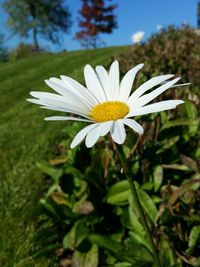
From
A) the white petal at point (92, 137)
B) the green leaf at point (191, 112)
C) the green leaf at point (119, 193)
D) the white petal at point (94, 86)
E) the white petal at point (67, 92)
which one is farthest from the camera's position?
the green leaf at point (191, 112)

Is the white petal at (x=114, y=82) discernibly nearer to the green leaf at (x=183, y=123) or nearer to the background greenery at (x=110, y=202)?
the background greenery at (x=110, y=202)

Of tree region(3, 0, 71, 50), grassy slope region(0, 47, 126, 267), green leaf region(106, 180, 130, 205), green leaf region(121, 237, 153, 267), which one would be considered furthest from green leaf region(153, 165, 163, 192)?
tree region(3, 0, 71, 50)

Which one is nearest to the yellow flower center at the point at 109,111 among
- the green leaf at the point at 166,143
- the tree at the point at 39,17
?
the green leaf at the point at 166,143

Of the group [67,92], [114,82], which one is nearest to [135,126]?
[67,92]

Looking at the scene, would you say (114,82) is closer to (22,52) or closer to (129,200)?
(129,200)

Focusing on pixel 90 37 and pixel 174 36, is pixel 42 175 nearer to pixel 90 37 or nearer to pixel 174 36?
pixel 174 36

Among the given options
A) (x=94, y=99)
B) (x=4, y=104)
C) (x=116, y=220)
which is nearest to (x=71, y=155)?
(x=116, y=220)

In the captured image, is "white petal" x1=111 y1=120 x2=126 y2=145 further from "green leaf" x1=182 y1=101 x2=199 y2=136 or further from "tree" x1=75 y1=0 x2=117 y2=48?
"tree" x1=75 y1=0 x2=117 y2=48
